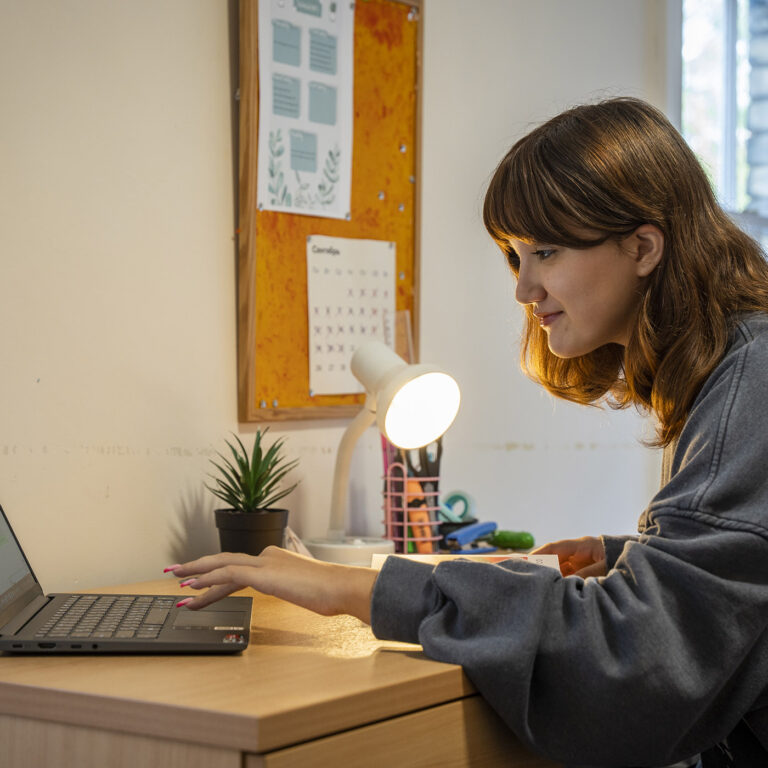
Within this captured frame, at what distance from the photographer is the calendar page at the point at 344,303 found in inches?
65.6

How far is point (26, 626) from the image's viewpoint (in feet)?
3.22

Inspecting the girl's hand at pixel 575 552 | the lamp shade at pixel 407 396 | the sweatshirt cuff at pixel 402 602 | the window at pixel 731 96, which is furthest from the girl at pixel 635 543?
the window at pixel 731 96

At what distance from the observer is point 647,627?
2.68ft

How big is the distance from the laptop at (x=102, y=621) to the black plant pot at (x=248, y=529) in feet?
0.78

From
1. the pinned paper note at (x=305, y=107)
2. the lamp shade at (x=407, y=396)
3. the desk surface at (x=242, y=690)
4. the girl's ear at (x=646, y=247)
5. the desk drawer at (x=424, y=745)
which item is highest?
the pinned paper note at (x=305, y=107)

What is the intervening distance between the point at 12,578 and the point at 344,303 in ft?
2.62

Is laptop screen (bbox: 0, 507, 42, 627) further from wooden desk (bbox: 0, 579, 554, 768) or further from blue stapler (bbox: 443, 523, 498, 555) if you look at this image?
blue stapler (bbox: 443, 523, 498, 555)

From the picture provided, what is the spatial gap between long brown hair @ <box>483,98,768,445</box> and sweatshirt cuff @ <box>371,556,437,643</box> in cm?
32

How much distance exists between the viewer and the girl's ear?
1.04m

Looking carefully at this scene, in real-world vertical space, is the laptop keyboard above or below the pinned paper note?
below

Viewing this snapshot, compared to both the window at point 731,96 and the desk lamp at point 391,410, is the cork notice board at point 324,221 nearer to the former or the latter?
the desk lamp at point 391,410

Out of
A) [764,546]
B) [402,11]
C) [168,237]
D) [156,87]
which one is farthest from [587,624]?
[402,11]

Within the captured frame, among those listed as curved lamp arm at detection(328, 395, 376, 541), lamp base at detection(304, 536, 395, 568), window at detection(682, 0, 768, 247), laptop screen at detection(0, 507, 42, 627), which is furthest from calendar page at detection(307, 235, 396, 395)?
window at detection(682, 0, 768, 247)

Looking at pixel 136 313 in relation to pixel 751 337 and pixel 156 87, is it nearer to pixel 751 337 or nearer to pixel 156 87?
pixel 156 87
